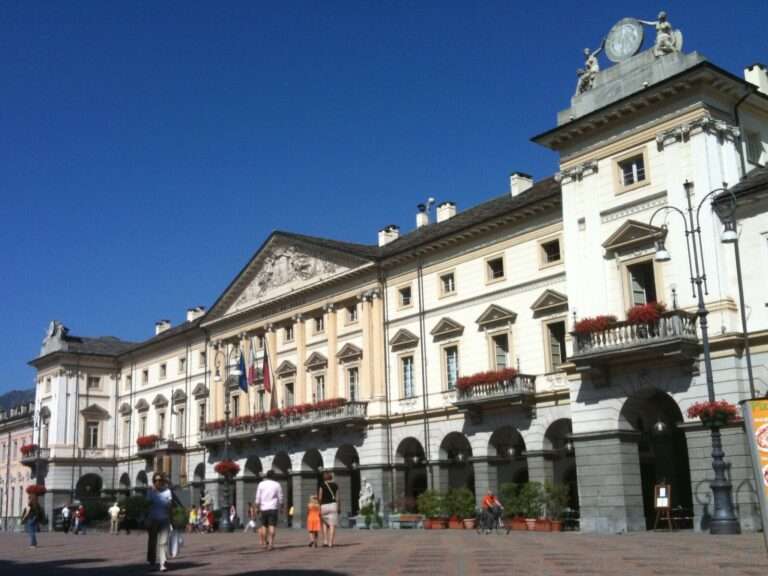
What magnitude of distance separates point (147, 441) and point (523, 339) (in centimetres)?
3718

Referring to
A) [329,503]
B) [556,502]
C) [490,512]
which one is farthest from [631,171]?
[329,503]

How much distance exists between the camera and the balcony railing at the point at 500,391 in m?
39.9

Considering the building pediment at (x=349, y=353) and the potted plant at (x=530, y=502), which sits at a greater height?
the building pediment at (x=349, y=353)

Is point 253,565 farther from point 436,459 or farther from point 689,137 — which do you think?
point 436,459

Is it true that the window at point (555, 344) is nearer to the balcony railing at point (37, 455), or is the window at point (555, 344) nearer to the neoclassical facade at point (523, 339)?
the neoclassical facade at point (523, 339)

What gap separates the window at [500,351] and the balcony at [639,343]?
8.81 metres

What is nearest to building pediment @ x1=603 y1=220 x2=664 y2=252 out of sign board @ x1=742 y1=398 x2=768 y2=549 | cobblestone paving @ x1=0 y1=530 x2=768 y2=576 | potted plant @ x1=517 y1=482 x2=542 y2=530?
potted plant @ x1=517 y1=482 x2=542 y2=530

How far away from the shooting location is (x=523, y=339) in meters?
41.2

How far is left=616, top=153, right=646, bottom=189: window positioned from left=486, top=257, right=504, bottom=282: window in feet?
32.7

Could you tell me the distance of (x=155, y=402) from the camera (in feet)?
235

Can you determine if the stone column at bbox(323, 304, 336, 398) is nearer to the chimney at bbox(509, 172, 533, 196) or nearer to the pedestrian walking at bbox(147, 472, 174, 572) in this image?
the chimney at bbox(509, 172, 533, 196)

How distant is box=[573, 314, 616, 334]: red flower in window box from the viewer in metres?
32.2

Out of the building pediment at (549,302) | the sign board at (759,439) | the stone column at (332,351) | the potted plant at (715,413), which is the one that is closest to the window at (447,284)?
the building pediment at (549,302)

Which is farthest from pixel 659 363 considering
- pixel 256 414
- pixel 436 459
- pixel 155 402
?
pixel 155 402
